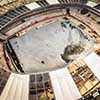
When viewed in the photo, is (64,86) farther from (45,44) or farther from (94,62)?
(45,44)

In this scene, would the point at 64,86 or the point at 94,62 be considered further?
the point at 94,62

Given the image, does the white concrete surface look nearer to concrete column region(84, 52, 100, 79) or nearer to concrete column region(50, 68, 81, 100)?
concrete column region(50, 68, 81, 100)

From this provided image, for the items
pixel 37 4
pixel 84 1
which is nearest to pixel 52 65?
pixel 37 4

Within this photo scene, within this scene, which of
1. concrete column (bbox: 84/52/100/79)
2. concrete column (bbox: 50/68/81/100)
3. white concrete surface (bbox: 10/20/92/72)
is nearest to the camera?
concrete column (bbox: 50/68/81/100)

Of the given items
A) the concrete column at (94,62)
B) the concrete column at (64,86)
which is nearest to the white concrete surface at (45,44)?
the concrete column at (64,86)

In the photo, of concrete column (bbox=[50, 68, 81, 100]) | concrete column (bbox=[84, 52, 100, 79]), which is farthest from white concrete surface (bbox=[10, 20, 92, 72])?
concrete column (bbox=[84, 52, 100, 79])

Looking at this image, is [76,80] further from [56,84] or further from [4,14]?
[4,14]

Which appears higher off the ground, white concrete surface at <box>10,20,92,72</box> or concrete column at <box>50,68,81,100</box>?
white concrete surface at <box>10,20,92,72</box>

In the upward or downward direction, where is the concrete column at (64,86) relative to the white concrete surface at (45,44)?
downward

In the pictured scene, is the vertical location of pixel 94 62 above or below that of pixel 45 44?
below

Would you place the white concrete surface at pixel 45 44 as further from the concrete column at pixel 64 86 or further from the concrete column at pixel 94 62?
the concrete column at pixel 94 62

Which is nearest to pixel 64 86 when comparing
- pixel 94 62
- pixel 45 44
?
pixel 94 62

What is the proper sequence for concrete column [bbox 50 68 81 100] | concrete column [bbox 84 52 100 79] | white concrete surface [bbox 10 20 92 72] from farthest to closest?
white concrete surface [bbox 10 20 92 72] < concrete column [bbox 84 52 100 79] < concrete column [bbox 50 68 81 100]
